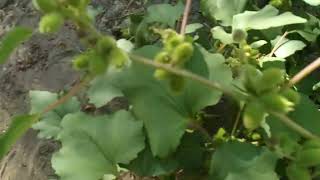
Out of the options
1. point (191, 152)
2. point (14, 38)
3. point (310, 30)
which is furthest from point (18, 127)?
point (310, 30)

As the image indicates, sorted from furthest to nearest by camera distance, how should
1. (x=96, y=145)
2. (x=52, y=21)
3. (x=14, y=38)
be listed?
(x=96, y=145) → (x=14, y=38) → (x=52, y=21)

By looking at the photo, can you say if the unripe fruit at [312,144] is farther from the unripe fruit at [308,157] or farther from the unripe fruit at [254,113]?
the unripe fruit at [254,113]

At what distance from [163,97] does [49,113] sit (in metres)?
0.38

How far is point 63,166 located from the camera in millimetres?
1350

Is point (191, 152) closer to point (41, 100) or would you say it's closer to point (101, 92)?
point (101, 92)

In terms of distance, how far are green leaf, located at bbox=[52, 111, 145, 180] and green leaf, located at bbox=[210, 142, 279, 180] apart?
172mm

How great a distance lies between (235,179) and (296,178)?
0.12 m

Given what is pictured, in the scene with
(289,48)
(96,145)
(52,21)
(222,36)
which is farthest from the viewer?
(289,48)

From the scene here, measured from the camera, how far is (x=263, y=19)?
1.54 meters

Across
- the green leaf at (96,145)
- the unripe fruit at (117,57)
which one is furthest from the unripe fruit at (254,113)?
the green leaf at (96,145)

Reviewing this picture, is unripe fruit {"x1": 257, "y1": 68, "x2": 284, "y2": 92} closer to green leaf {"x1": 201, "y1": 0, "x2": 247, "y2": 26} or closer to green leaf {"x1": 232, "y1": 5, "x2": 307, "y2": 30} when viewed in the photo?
green leaf {"x1": 232, "y1": 5, "x2": 307, "y2": 30}

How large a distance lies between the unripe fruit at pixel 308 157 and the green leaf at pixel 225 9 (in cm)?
53

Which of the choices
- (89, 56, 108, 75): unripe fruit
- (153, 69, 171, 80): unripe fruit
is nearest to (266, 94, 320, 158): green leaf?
(153, 69, 171, 80): unripe fruit

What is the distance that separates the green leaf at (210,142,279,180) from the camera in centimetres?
125
